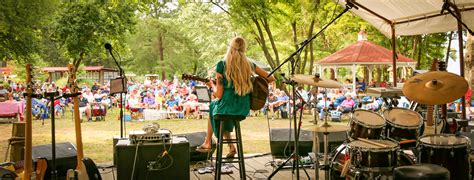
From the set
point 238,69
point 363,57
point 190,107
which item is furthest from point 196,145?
point 363,57

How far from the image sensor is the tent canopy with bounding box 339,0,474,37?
6.08 meters

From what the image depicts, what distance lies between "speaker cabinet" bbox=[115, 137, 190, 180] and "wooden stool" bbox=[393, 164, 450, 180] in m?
2.26

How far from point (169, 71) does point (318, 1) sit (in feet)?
62.9

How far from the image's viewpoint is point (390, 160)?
4.06 meters

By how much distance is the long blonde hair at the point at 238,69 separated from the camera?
466 centimetres

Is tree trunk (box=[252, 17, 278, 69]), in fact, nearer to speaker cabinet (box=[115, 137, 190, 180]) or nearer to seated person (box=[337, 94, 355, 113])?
seated person (box=[337, 94, 355, 113])

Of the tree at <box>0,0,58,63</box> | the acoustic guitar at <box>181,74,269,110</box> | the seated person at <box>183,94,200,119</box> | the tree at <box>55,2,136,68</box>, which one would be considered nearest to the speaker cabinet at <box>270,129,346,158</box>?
the acoustic guitar at <box>181,74,269,110</box>

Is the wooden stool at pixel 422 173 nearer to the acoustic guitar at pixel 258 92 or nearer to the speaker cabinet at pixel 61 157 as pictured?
the acoustic guitar at pixel 258 92

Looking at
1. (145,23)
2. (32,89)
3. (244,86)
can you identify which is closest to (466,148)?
(244,86)

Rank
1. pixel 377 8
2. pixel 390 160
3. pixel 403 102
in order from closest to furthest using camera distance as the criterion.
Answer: pixel 390 160, pixel 377 8, pixel 403 102

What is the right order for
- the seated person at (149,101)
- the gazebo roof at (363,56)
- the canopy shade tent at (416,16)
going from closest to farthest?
1. the canopy shade tent at (416,16)
2. the seated person at (149,101)
3. the gazebo roof at (363,56)

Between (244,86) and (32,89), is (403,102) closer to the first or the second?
(244,86)

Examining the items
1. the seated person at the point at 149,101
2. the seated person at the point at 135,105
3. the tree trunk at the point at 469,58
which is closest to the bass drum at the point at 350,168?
the tree trunk at the point at 469,58

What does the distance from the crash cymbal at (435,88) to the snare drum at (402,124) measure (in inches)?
23.0
